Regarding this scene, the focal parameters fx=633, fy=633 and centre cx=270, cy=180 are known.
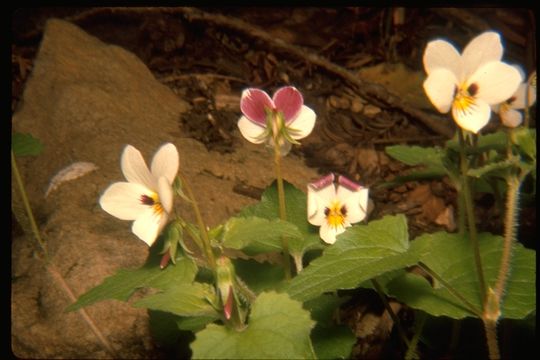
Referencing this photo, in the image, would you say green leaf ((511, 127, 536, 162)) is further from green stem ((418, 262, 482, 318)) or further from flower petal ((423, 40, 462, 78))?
green stem ((418, 262, 482, 318))

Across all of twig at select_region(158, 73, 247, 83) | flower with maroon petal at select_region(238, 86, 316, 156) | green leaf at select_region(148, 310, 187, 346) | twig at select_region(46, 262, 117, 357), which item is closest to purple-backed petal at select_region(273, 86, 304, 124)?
flower with maroon petal at select_region(238, 86, 316, 156)

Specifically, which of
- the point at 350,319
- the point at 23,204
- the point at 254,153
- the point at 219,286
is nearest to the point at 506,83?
the point at 219,286

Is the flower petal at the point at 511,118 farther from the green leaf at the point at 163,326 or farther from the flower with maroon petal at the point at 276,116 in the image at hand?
the green leaf at the point at 163,326

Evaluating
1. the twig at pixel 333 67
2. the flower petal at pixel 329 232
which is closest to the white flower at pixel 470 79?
the flower petal at pixel 329 232

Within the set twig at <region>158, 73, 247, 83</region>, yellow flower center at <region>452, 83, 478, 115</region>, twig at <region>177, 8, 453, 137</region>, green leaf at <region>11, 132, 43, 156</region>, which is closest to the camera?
yellow flower center at <region>452, 83, 478, 115</region>

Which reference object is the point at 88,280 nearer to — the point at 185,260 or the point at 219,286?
the point at 185,260
